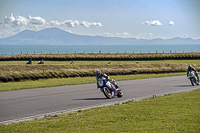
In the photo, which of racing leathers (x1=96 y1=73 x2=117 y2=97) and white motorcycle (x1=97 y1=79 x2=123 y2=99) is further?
white motorcycle (x1=97 y1=79 x2=123 y2=99)

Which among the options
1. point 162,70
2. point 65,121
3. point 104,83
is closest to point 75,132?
point 65,121

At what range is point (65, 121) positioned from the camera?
1070 cm

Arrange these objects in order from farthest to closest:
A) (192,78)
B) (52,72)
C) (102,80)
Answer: (52,72) < (192,78) < (102,80)

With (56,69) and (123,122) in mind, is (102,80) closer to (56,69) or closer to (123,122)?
(123,122)

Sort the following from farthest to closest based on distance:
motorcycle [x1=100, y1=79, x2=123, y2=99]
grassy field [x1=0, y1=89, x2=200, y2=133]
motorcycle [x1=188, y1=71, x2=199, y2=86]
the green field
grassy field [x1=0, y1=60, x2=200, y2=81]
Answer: grassy field [x1=0, y1=60, x2=200, y2=81], the green field, motorcycle [x1=188, y1=71, x2=199, y2=86], motorcycle [x1=100, y1=79, x2=123, y2=99], grassy field [x1=0, y1=89, x2=200, y2=133]

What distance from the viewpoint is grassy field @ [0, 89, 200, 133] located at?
9.03m

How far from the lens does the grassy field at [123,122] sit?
9.03 meters

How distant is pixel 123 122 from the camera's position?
1009cm

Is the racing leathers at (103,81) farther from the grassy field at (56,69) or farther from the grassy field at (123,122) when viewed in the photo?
the grassy field at (56,69)

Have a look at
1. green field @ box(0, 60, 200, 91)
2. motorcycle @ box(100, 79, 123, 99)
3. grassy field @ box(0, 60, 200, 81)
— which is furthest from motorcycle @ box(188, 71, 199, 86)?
grassy field @ box(0, 60, 200, 81)

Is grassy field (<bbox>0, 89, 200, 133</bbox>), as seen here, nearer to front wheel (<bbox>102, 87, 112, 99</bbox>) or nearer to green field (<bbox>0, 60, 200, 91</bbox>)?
front wheel (<bbox>102, 87, 112, 99</bbox>)

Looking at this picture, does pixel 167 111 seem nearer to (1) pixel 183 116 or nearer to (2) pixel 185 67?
(1) pixel 183 116

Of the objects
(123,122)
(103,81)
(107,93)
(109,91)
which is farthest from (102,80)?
(123,122)

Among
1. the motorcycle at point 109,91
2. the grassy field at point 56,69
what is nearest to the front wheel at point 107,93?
the motorcycle at point 109,91
